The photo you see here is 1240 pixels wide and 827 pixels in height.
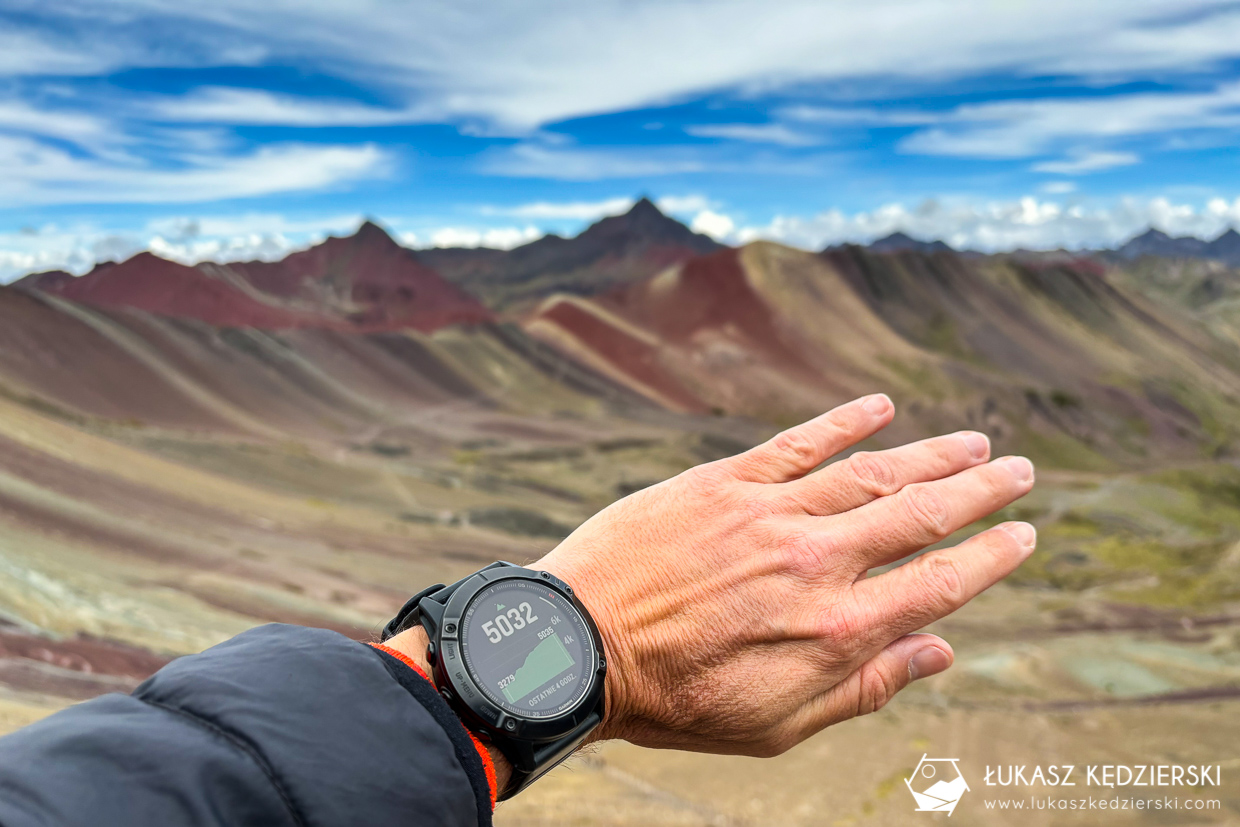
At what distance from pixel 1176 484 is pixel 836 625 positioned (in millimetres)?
48075

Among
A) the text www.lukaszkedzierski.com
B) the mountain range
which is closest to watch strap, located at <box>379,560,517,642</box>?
the text www.lukaszkedzierski.com

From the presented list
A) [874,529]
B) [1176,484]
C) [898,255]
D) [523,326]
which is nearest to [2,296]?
[523,326]

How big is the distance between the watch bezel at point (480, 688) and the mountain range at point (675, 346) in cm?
2846

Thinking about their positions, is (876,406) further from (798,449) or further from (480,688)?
(480,688)

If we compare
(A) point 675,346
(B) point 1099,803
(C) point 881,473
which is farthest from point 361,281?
(C) point 881,473

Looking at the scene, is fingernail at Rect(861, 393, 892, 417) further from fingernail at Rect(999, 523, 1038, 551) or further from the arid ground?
the arid ground

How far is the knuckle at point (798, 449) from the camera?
261 centimetres

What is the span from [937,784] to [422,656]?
10.4 metres

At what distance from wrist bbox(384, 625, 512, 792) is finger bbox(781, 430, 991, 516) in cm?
114

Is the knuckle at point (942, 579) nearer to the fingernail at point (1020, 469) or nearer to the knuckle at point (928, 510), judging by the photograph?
the knuckle at point (928, 510)

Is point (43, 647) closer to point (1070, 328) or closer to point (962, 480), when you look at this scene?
point (962, 480)

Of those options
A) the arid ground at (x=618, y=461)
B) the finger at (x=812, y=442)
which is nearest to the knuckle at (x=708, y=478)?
the finger at (x=812, y=442)

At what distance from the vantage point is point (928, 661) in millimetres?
2285

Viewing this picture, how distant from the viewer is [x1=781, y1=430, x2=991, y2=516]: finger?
8.16 ft
